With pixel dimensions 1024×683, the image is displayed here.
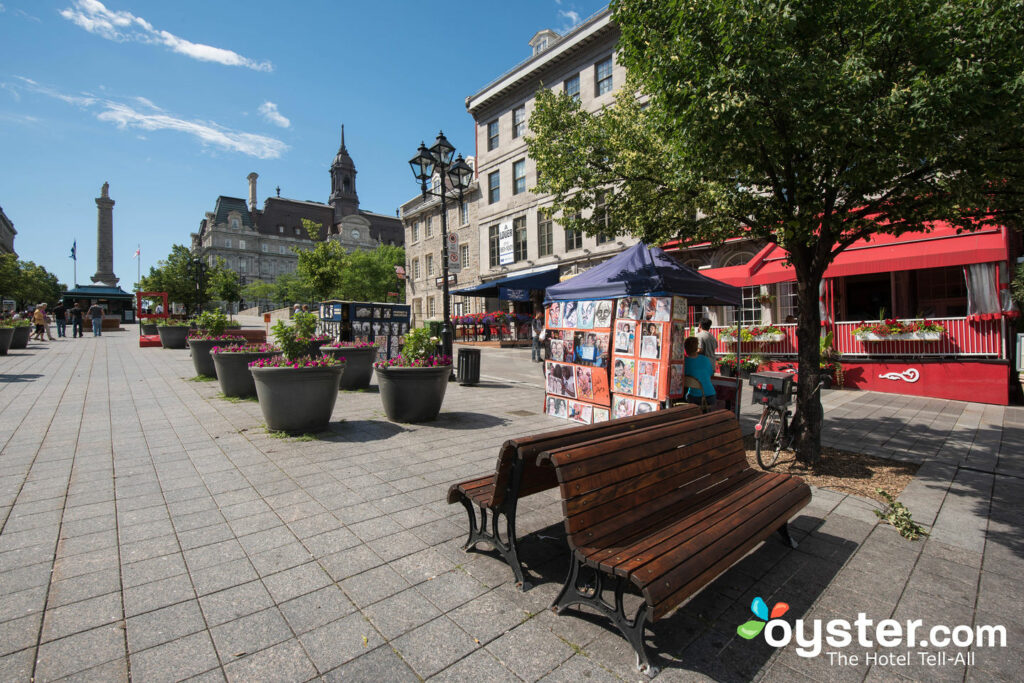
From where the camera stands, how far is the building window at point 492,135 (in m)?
30.6

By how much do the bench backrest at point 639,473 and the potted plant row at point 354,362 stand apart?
8.50 m

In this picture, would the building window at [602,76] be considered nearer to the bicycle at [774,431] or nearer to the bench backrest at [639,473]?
the bicycle at [774,431]

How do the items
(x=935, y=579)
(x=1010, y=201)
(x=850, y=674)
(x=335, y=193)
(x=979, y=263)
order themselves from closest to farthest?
(x=850, y=674) → (x=935, y=579) → (x=1010, y=201) → (x=979, y=263) → (x=335, y=193)

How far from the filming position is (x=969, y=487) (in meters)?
4.87

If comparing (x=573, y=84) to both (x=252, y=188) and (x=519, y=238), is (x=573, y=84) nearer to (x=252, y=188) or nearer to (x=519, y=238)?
(x=519, y=238)

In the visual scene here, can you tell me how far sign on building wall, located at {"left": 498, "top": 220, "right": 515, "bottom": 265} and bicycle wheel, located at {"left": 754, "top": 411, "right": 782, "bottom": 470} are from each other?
24.0 metres

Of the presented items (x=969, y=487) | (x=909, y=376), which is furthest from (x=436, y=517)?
(x=909, y=376)

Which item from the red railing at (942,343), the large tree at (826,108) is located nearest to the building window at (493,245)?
the red railing at (942,343)

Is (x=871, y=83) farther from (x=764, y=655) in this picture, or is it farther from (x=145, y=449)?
(x=145, y=449)

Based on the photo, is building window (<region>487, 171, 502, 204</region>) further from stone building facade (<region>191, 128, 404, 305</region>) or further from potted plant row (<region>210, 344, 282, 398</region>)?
stone building facade (<region>191, 128, 404, 305</region>)

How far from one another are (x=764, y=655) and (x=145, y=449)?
674cm

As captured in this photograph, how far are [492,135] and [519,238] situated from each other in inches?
299

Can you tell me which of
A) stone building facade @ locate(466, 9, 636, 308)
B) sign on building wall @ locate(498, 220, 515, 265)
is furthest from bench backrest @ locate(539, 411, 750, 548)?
sign on building wall @ locate(498, 220, 515, 265)

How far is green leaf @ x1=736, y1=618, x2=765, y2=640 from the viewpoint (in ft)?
8.21
